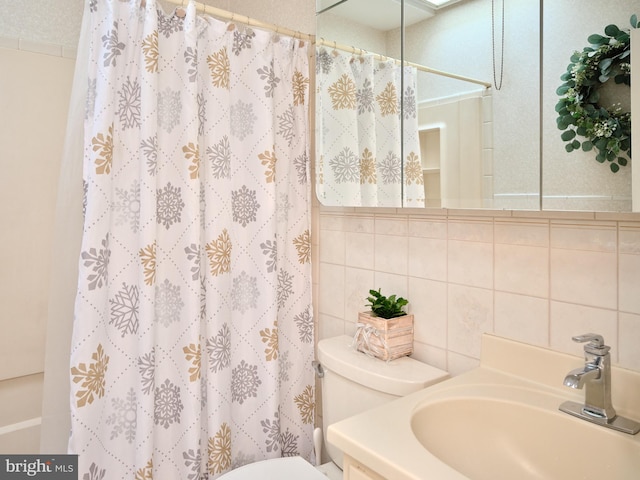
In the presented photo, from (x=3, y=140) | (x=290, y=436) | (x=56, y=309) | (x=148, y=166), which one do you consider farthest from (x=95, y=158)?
(x=290, y=436)

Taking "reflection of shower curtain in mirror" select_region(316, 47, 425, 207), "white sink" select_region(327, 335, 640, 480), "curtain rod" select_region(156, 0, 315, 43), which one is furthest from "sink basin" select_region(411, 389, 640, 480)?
"curtain rod" select_region(156, 0, 315, 43)

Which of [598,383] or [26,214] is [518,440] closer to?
[598,383]

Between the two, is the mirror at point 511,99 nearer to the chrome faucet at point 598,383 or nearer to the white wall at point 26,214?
the chrome faucet at point 598,383

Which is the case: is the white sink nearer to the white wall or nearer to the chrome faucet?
the chrome faucet

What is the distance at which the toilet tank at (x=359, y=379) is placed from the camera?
1.23m

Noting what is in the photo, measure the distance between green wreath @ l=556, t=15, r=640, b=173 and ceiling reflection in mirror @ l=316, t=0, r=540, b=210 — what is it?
0.07 m

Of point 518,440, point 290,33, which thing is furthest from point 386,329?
point 290,33

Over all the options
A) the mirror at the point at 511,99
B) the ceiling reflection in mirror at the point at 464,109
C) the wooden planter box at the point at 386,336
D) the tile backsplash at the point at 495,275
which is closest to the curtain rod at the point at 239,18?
the ceiling reflection in mirror at the point at 464,109

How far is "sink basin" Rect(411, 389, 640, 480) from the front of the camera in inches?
34.9

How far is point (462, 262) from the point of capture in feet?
4.10

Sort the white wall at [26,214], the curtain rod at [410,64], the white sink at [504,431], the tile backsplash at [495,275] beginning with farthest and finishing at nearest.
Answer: the white wall at [26,214] < the curtain rod at [410,64] < the tile backsplash at [495,275] < the white sink at [504,431]

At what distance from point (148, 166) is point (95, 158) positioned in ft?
0.46

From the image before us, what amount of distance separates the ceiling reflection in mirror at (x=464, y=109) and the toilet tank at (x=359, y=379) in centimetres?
47

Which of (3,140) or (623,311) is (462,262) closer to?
(623,311)
